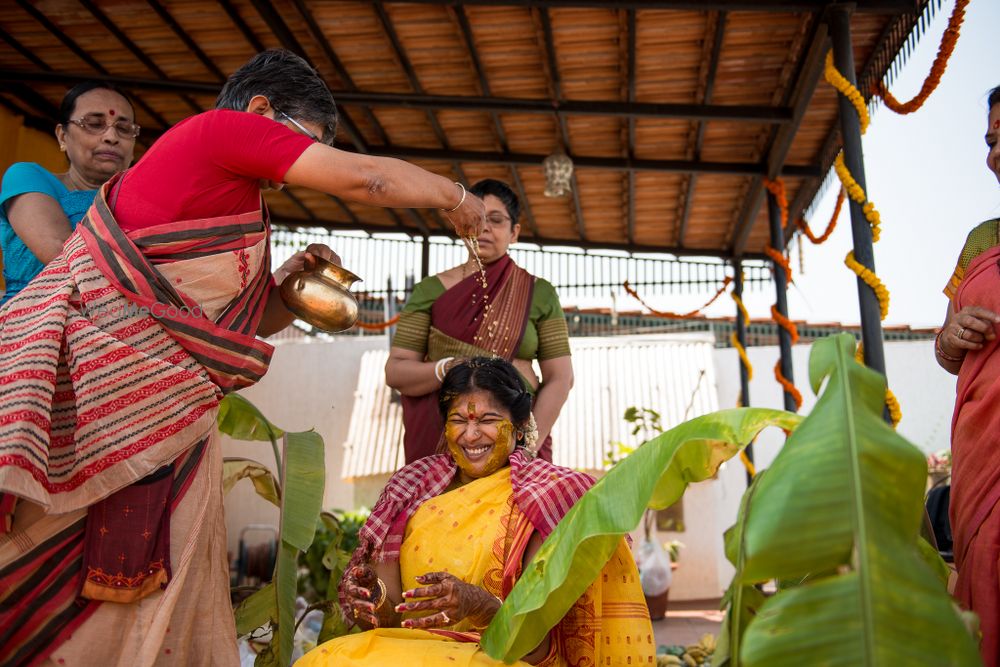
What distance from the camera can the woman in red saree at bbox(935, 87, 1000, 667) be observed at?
199 cm

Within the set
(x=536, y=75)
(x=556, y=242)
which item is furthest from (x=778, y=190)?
(x=556, y=242)

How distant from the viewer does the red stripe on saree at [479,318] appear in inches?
135

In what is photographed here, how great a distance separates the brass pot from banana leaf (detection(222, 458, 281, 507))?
1082 millimetres

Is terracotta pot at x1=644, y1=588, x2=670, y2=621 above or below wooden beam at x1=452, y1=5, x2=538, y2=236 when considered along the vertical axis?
below

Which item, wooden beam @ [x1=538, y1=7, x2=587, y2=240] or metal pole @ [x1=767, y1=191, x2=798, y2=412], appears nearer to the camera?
wooden beam @ [x1=538, y1=7, x2=587, y2=240]

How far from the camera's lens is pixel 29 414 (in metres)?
1.67

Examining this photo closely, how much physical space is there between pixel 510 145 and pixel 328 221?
276 centimetres

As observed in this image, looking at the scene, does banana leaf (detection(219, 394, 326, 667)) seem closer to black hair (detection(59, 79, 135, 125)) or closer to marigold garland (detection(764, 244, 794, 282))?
black hair (detection(59, 79, 135, 125))

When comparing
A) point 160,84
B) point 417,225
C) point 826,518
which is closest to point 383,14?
point 160,84

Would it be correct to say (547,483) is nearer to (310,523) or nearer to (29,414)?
(310,523)

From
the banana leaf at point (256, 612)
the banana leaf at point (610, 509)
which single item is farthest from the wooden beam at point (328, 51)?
the banana leaf at point (610, 509)

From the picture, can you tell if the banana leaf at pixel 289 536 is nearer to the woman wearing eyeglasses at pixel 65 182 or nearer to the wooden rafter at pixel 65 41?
the woman wearing eyeglasses at pixel 65 182

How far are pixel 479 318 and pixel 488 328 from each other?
0.06 m

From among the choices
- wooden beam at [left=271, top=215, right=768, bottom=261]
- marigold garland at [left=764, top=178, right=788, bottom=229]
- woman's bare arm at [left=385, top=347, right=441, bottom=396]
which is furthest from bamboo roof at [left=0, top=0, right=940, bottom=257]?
woman's bare arm at [left=385, top=347, right=441, bottom=396]
